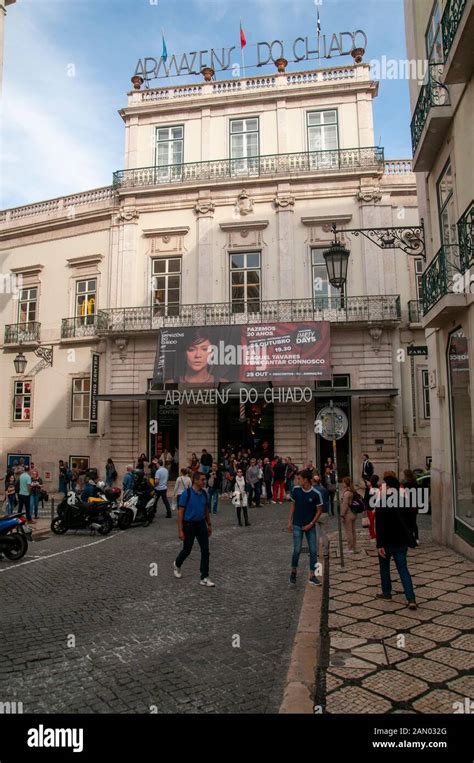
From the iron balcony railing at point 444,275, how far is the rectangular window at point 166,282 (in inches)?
543

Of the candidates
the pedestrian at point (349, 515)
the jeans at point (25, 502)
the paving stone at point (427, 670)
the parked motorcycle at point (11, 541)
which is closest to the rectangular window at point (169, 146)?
the jeans at point (25, 502)

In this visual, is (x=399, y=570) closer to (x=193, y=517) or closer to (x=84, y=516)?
(x=193, y=517)

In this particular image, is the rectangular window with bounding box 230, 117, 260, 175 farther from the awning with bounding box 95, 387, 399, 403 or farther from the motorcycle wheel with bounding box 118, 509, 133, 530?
the motorcycle wheel with bounding box 118, 509, 133, 530

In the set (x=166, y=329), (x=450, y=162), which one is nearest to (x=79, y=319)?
(x=166, y=329)

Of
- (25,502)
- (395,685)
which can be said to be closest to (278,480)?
(25,502)

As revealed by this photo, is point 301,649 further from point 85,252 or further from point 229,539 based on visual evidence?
point 85,252

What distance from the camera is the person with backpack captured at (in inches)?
370

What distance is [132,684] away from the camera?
437 centimetres

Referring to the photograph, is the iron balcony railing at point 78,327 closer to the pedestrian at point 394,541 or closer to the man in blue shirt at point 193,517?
the man in blue shirt at point 193,517

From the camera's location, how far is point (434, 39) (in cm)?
1030

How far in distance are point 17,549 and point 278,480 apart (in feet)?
32.2

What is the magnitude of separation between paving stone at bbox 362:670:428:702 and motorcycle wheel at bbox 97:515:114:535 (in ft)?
29.3

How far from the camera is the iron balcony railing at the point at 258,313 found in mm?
20312
